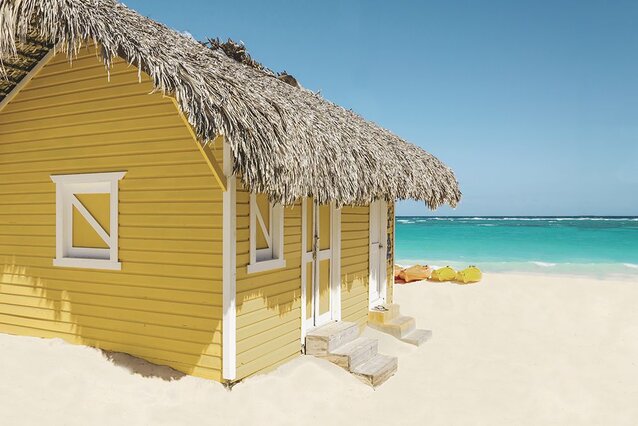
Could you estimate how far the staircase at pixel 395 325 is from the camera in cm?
774

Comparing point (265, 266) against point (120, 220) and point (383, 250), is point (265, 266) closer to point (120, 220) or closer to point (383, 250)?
point (120, 220)

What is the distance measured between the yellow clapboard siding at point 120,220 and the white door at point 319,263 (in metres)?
1.58

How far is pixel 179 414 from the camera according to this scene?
4.53 m

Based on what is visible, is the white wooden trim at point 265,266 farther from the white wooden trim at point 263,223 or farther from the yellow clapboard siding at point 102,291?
the yellow clapboard siding at point 102,291

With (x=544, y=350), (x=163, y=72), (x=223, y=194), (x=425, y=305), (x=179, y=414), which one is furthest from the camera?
(x=425, y=305)

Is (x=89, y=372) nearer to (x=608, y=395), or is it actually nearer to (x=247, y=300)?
(x=247, y=300)

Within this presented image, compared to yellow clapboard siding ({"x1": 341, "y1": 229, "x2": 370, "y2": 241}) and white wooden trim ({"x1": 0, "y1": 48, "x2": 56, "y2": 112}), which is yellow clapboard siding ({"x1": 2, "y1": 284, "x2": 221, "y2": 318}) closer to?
white wooden trim ({"x1": 0, "y1": 48, "x2": 56, "y2": 112})

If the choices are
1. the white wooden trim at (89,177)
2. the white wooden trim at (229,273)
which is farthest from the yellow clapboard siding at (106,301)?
the white wooden trim at (89,177)

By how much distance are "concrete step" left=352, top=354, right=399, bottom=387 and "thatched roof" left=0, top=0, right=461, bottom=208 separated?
6.58 ft

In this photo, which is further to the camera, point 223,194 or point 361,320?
point 361,320

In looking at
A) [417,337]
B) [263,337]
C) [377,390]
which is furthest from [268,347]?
[417,337]

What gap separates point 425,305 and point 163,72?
26.6 feet

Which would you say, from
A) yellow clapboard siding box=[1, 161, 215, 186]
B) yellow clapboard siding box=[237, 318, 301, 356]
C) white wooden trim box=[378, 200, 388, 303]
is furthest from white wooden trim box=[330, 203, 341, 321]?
yellow clapboard siding box=[1, 161, 215, 186]

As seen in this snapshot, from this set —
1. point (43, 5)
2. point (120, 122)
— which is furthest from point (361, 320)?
point (43, 5)
